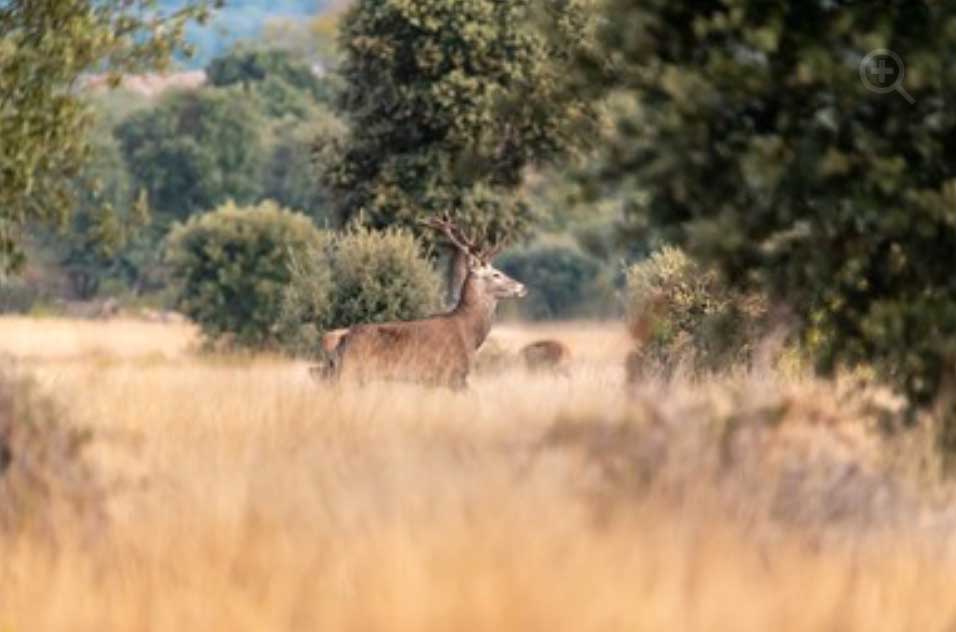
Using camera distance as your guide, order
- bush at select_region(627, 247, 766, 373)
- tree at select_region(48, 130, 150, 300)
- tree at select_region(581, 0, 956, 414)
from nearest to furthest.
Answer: tree at select_region(581, 0, 956, 414) → bush at select_region(627, 247, 766, 373) → tree at select_region(48, 130, 150, 300)

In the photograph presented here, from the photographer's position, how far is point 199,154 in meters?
106

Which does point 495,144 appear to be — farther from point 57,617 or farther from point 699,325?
Answer: point 57,617

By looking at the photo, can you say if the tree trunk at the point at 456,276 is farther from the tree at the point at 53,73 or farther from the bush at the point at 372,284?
the tree at the point at 53,73

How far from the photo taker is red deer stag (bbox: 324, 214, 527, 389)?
26375mm

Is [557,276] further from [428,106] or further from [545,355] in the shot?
[545,355]

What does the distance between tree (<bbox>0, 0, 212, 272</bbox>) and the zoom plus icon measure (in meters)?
8.93

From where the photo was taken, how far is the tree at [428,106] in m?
43.7

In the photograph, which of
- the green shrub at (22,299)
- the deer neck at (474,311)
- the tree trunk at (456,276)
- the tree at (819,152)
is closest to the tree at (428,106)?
the tree trunk at (456,276)

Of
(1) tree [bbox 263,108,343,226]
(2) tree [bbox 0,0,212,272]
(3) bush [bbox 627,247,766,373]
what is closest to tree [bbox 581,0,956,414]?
(2) tree [bbox 0,0,212,272]

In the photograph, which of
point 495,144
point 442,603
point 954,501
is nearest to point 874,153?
point 954,501

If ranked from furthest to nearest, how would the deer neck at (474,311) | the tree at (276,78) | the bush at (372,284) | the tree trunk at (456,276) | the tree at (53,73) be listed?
the tree at (276,78)
the tree trunk at (456,276)
the bush at (372,284)
the deer neck at (474,311)
the tree at (53,73)

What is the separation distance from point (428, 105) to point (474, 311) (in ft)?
50.1

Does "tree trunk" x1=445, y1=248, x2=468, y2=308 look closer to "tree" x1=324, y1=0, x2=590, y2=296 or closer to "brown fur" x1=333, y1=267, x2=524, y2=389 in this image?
"tree" x1=324, y1=0, x2=590, y2=296

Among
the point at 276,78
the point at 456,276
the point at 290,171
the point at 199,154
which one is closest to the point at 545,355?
the point at 456,276
